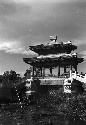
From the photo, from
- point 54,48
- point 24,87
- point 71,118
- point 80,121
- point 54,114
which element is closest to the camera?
point 80,121

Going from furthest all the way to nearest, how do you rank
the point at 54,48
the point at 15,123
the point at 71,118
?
the point at 54,48 < the point at 71,118 < the point at 15,123

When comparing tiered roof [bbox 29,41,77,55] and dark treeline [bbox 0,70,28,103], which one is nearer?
dark treeline [bbox 0,70,28,103]

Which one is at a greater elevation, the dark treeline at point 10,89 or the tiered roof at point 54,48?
the tiered roof at point 54,48

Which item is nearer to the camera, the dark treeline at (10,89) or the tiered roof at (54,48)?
the dark treeline at (10,89)

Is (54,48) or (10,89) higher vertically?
(54,48)

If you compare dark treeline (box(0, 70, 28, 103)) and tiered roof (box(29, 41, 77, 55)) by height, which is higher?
tiered roof (box(29, 41, 77, 55))

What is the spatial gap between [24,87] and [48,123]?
18.0m

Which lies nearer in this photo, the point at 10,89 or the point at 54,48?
the point at 10,89

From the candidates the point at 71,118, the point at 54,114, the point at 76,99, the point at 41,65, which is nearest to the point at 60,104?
the point at 76,99

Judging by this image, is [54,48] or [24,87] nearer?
[24,87]

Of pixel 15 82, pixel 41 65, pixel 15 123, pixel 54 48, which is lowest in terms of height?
pixel 15 123

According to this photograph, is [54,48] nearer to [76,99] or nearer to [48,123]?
[76,99]

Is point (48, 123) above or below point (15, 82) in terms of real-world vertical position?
below

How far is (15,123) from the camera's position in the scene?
2948cm
